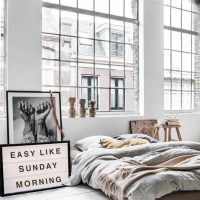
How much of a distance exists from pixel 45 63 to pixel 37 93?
500 mm

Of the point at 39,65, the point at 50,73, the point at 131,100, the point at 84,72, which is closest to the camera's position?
the point at 39,65

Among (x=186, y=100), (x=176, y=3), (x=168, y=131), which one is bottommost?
(x=168, y=131)

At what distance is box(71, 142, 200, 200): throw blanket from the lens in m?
1.75

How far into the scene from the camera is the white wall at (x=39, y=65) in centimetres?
322

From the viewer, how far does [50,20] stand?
12.1 feet

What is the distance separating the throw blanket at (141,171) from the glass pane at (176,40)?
8.77 feet

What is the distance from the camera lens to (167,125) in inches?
158

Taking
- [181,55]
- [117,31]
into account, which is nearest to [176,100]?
[181,55]

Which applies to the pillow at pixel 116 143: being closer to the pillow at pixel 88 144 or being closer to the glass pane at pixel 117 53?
the pillow at pixel 88 144

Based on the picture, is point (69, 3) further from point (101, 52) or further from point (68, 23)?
point (101, 52)

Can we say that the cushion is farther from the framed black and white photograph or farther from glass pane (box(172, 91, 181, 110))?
the framed black and white photograph

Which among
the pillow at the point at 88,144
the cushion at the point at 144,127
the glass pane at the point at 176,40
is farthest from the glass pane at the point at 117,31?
the pillow at the point at 88,144

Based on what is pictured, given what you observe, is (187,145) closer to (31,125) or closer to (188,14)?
(31,125)

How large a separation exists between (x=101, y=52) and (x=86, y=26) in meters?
0.43
